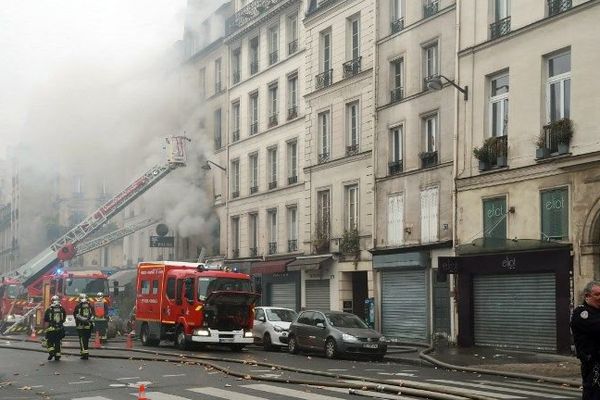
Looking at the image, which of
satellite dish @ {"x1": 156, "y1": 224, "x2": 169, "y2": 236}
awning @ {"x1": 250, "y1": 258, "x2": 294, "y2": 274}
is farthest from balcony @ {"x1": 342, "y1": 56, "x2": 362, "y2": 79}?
satellite dish @ {"x1": 156, "y1": 224, "x2": 169, "y2": 236}

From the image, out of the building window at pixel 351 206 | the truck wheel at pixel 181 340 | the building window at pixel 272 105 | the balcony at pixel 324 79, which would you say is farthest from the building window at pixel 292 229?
the truck wheel at pixel 181 340

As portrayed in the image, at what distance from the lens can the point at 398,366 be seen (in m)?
22.3

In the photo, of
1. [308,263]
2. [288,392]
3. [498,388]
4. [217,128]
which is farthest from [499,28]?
[217,128]

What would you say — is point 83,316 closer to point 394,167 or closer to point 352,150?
point 394,167

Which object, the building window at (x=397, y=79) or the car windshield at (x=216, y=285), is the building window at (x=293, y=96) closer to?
the building window at (x=397, y=79)

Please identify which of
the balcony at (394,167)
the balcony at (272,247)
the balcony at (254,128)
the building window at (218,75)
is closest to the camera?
the balcony at (394,167)

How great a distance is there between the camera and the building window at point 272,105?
42350 mm

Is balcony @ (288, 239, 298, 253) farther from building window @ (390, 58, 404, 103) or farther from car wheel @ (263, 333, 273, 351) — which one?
car wheel @ (263, 333, 273, 351)

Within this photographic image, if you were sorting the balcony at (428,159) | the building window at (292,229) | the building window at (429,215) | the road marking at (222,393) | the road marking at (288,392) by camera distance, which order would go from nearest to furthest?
1. the road marking at (288,392)
2. the road marking at (222,393)
3. the building window at (429,215)
4. the balcony at (428,159)
5. the building window at (292,229)

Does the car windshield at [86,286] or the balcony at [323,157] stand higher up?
the balcony at [323,157]

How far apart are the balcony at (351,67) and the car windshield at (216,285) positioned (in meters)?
11.2

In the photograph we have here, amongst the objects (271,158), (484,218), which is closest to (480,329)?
(484,218)

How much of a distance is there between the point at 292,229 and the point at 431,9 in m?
13.0

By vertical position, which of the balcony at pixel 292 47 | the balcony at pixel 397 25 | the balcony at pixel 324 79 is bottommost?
the balcony at pixel 324 79
